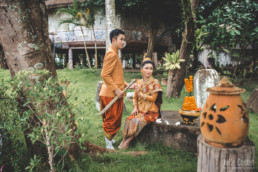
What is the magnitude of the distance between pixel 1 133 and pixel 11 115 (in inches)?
10.8

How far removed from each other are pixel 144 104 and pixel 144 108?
0.07 metres

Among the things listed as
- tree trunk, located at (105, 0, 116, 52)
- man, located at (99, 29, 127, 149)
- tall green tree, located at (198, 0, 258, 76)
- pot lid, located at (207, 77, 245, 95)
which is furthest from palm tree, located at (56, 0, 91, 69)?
pot lid, located at (207, 77, 245, 95)

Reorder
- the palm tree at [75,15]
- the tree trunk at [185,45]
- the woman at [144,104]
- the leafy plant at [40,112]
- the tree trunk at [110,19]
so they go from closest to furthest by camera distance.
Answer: the leafy plant at [40,112] → the woman at [144,104] → the tree trunk at [185,45] → the tree trunk at [110,19] → the palm tree at [75,15]

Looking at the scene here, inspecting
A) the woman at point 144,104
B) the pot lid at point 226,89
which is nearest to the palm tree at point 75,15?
the woman at point 144,104

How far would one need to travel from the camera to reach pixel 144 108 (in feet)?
12.6

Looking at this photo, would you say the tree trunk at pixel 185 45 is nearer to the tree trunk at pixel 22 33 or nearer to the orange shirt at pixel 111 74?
the orange shirt at pixel 111 74

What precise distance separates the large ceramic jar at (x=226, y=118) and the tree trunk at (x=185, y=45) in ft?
16.0

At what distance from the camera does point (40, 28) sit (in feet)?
8.70

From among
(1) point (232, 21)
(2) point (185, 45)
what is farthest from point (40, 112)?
(1) point (232, 21)

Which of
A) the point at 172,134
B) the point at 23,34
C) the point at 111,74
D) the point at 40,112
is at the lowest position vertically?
the point at 172,134

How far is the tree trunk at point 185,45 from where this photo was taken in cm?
620

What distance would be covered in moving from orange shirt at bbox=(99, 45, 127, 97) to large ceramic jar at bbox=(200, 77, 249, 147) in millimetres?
1948

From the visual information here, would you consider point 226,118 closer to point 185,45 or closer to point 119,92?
point 119,92

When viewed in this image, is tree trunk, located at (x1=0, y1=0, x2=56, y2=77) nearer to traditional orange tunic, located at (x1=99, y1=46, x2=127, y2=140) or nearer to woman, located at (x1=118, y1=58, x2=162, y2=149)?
traditional orange tunic, located at (x1=99, y1=46, x2=127, y2=140)
